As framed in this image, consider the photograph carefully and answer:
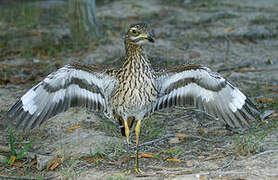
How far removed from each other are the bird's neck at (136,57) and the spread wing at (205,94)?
0.30 metres

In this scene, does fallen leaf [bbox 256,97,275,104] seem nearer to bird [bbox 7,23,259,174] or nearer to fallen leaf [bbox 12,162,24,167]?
bird [bbox 7,23,259,174]

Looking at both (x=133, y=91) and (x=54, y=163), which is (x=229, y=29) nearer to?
(x=133, y=91)

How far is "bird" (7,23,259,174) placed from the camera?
4.14m

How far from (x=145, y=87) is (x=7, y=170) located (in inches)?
64.0

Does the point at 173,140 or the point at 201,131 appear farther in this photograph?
the point at 201,131

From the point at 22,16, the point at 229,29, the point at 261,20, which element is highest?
the point at 22,16

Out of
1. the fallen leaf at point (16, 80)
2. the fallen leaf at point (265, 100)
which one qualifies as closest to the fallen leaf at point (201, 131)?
the fallen leaf at point (265, 100)

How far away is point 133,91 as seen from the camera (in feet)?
13.8

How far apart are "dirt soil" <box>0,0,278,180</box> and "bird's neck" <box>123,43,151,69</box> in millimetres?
939

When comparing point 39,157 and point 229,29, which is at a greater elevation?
point 229,29

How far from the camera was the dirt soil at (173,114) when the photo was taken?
4094 millimetres

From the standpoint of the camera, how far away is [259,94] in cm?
584

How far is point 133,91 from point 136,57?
1.12ft

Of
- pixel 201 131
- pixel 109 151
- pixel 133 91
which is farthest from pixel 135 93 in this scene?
pixel 201 131
